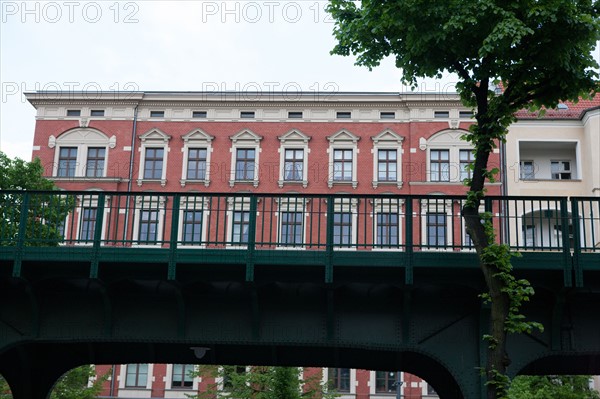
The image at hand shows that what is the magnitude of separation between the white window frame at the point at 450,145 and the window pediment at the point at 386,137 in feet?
5.35

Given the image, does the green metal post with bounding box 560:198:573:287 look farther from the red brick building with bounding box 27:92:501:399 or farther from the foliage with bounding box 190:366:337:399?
the red brick building with bounding box 27:92:501:399

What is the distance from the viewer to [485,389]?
1423 centimetres

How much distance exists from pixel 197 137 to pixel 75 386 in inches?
735

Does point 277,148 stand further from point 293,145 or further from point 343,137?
point 343,137

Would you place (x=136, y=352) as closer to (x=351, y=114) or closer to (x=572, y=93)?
(x=572, y=93)

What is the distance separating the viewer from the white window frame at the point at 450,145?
47469mm

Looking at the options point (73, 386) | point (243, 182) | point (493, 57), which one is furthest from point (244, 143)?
point (493, 57)

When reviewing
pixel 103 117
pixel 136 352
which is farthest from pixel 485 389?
pixel 103 117

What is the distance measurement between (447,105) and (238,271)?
35909mm

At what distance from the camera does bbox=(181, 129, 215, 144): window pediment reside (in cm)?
4950

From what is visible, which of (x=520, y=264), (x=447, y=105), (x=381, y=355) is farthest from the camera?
(x=447, y=105)

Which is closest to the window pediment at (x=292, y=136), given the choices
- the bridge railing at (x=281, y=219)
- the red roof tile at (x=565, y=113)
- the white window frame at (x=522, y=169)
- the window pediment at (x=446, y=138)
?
the window pediment at (x=446, y=138)

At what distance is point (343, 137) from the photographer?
1925 inches

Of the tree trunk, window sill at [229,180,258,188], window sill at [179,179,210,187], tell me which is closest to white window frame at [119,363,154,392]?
window sill at [179,179,210,187]
